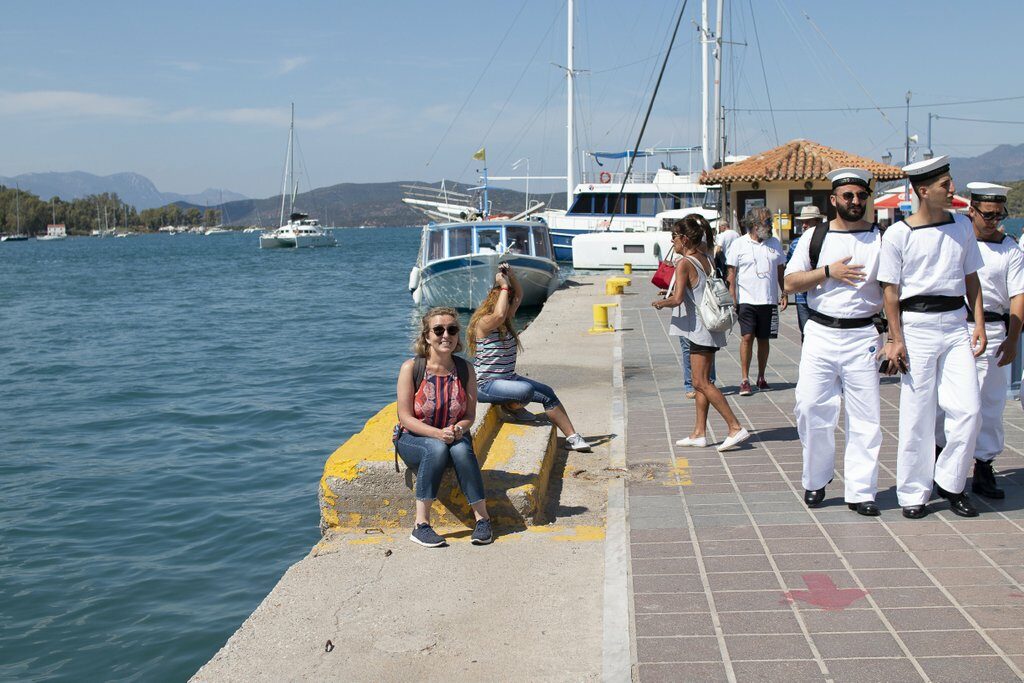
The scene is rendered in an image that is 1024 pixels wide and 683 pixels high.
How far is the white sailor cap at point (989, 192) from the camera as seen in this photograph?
243 inches

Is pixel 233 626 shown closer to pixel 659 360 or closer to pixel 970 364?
pixel 970 364

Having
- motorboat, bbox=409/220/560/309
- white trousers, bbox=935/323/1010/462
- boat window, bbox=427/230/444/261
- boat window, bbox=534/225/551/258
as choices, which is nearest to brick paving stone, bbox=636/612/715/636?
white trousers, bbox=935/323/1010/462

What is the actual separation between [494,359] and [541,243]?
22.4 meters

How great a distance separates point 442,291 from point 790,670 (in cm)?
2569

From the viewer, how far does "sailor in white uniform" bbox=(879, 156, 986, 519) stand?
5566 mm

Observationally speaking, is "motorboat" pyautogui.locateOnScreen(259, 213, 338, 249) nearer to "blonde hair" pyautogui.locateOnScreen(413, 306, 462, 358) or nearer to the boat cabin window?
the boat cabin window

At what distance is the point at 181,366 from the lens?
21906 mm

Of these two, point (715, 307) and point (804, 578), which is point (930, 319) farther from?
point (715, 307)

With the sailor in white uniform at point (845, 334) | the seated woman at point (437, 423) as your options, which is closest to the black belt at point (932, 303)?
the sailor in white uniform at point (845, 334)

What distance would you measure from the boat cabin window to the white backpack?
2088 centimetres

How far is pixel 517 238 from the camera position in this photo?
2917 centimetres

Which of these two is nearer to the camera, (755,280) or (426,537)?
(426,537)

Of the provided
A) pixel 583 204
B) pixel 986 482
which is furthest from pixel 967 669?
pixel 583 204

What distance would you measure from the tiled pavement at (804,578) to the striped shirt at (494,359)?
44.1 inches
